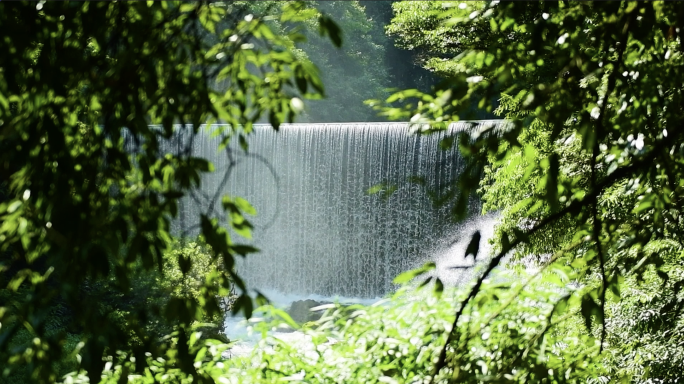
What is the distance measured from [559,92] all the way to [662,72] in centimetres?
53

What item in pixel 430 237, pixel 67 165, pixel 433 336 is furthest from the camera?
pixel 430 237

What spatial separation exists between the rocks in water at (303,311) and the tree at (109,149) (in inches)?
407

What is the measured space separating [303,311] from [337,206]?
6.45 feet

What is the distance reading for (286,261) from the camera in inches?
548

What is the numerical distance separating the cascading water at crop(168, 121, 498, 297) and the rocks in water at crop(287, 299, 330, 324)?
0.42 meters

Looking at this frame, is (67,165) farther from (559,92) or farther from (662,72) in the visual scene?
(662,72)

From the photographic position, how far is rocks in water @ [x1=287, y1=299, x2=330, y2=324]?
11.9m

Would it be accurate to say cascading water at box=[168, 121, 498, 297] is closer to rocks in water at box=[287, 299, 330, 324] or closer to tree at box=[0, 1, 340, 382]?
rocks in water at box=[287, 299, 330, 324]

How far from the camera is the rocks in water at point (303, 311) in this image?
1188cm

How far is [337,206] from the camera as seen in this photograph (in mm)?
13336

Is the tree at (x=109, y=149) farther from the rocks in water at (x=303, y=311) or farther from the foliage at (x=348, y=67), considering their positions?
the foliage at (x=348, y=67)

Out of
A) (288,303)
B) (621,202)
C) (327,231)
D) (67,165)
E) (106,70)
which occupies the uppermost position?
(106,70)

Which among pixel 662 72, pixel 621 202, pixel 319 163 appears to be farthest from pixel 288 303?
pixel 662 72

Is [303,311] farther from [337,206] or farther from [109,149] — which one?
[109,149]
